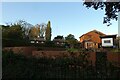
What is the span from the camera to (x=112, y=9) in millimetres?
14148

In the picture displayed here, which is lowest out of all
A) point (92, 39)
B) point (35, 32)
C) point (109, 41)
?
point (109, 41)

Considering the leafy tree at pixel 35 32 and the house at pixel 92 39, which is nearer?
the leafy tree at pixel 35 32

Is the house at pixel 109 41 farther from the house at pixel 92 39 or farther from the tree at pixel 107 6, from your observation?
the tree at pixel 107 6

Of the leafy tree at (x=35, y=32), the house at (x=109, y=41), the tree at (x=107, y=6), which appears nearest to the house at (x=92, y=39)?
the house at (x=109, y=41)

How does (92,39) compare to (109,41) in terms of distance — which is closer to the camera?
(109,41)

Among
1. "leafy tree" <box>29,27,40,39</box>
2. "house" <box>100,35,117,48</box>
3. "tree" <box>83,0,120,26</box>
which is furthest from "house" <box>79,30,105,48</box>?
"tree" <box>83,0,120,26</box>

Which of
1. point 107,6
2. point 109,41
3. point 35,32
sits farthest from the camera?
point 35,32

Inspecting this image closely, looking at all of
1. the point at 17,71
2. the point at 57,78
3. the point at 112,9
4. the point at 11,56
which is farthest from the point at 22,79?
the point at 112,9

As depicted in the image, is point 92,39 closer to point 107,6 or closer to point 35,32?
point 35,32

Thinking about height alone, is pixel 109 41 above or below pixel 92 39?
below

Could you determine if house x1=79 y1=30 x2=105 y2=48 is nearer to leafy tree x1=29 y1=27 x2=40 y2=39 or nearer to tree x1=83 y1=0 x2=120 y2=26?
leafy tree x1=29 y1=27 x2=40 y2=39

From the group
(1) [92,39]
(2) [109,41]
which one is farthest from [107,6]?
(1) [92,39]

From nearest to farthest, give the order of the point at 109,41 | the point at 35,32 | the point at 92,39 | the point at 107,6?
1. the point at 107,6
2. the point at 109,41
3. the point at 92,39
4. the point at 35,32

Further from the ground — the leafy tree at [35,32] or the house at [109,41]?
the leafy tree at [35,32]
